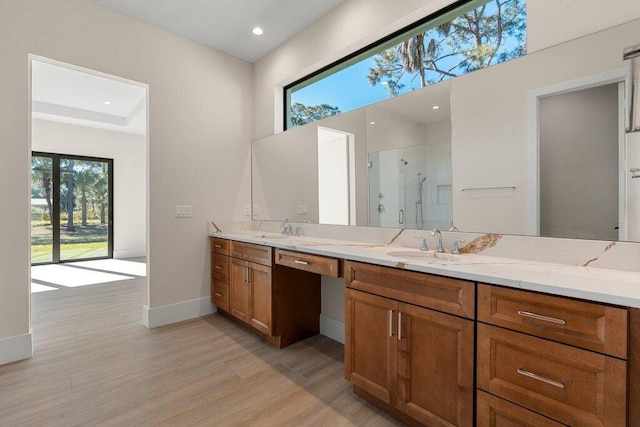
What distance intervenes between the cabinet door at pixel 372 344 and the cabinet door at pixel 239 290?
118 cm

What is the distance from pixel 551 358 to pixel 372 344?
809mm

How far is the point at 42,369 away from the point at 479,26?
12.6 feet

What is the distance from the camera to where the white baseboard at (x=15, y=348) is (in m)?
2.14

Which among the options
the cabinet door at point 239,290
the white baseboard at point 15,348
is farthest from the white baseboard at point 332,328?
the white baseboard at point 15,348

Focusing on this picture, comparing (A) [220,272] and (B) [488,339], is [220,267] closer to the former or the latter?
(A) [220,272]

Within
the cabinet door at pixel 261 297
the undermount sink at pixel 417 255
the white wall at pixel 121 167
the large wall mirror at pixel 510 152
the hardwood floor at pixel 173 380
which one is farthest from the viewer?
the white wall at pixel 121 167

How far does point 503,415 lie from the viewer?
114cm

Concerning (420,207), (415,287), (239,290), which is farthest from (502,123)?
(239,290)

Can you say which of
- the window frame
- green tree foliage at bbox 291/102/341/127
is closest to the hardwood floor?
green tree foliage at bbox 291/102/341/127

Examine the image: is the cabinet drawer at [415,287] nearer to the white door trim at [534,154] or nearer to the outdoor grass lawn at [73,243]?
the white door trim at [534,154]

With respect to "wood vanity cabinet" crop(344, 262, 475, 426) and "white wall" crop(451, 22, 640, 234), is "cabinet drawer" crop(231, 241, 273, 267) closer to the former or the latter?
"wood vanity cabinet" crop(344, 262, 475, 426)

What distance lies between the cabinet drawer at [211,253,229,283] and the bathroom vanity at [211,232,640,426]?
1.29 metres

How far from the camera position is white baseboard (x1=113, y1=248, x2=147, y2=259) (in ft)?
21.3

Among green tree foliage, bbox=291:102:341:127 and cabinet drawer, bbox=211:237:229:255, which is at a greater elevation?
green tree foliage, bbox=291:102:341:127
